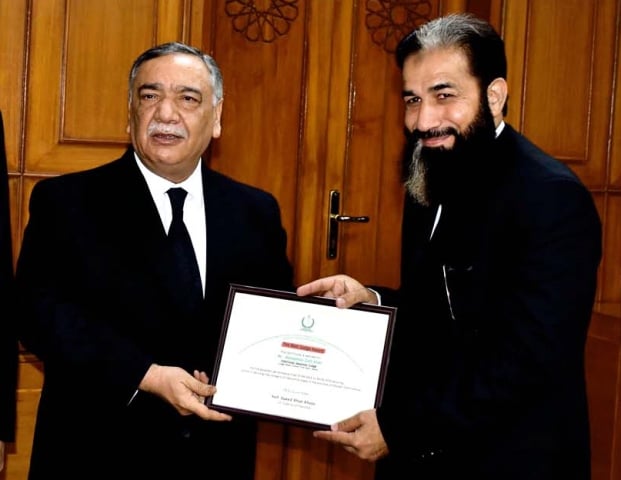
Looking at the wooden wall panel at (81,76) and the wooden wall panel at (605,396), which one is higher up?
the wooden wall panel at (81,76)

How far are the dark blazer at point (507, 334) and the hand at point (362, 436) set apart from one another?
36 mm

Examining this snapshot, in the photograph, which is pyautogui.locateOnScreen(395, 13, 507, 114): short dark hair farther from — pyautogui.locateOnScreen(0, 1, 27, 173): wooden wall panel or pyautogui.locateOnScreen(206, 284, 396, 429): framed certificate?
pyautogui.locateOnScreen(0, 1, 27, 173): wooden wall panel

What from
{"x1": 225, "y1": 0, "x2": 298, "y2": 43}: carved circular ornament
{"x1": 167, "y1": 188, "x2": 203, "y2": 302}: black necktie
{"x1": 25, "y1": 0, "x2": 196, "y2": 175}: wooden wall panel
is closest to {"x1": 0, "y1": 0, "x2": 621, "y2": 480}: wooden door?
{"x1": 225, "y1": 0, "x2": 298, "y2": 43}: carved circular ornament

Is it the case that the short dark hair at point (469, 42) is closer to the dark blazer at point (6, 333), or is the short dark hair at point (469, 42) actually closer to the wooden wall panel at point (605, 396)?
the dark blazer at point (6, 333)

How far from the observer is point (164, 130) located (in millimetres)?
2471

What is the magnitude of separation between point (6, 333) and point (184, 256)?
0.52 metres

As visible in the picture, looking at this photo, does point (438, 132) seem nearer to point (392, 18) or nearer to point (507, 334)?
point (507, 334)

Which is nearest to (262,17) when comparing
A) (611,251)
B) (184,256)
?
(184,256)

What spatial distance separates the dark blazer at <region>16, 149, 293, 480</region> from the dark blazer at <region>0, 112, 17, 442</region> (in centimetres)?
13

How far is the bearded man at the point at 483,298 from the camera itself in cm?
200

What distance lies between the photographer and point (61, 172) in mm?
3572

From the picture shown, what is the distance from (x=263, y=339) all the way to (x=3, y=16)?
6.28 ft

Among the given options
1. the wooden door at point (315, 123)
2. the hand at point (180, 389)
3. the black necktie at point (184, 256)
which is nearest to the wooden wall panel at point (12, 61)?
the wooden door at point (315, 123)

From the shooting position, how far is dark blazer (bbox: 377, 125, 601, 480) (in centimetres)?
199
